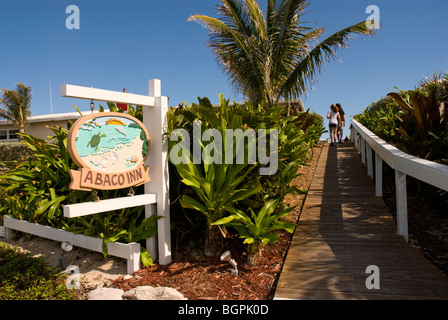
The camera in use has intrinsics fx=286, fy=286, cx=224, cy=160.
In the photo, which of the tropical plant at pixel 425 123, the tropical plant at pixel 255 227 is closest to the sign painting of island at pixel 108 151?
the tropical plant at pixel 255 227

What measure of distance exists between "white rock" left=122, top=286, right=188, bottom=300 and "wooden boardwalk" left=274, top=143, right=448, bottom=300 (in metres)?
0.91

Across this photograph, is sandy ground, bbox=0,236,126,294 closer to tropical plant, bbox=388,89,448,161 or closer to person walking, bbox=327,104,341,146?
tropical plant, bbox=388,89,448,161

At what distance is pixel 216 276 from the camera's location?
295 centimetres

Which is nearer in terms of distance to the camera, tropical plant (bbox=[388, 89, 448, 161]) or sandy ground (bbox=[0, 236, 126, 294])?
sandy ground (bbox=[0, 236, 126, 294])

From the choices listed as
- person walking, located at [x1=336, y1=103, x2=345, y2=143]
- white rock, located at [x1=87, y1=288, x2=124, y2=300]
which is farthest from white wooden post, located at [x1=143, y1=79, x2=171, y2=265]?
person walking, located at [x1=336, y1=103, x2=345, y2=143]

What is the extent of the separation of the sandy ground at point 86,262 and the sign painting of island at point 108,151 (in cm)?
105

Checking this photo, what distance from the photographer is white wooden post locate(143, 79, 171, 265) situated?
10.9 ft

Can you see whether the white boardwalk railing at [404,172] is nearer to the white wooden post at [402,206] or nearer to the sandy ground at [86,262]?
the white wooden post at [402,206]

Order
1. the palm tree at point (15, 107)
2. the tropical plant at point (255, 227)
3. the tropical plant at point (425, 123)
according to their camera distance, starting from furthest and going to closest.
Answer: the palm tree at point (15, 107)
the tropical plant at point (425, 123)
the tropical plant at point (255, 227)

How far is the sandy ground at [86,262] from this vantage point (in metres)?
3.13

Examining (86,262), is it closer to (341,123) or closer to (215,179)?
(215,179)

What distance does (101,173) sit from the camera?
2.88m

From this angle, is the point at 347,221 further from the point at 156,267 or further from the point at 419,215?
the point at 156,267
